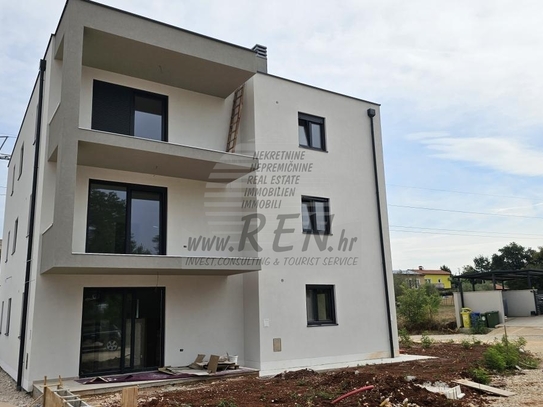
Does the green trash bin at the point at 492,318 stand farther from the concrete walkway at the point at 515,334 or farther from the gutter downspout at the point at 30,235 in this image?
the gutter downspout at the point at 30,235

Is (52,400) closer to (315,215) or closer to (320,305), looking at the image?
(320,305)

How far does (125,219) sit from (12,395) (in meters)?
4.54

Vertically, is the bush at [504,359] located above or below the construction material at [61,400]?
below

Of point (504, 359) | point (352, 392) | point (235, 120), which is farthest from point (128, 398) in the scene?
point (504, 359)

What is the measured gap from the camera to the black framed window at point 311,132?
46.0 ft

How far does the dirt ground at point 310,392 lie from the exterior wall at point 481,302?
640 inches

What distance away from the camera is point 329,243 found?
535 inches

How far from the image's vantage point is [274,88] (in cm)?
1350

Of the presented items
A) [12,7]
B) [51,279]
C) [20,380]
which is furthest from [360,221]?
[12,7]

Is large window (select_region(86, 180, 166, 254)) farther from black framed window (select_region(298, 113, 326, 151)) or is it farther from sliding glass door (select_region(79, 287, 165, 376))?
black framed window (select_region(298, 113, 326, 151))

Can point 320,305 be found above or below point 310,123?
below

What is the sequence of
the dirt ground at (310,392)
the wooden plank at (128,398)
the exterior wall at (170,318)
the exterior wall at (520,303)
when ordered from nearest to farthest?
1. the wooden plank at (128,398)
2. the dirt ground at (310,392)
3. the exterior wall at (170,318)
4. the exterior wall at (520,303)

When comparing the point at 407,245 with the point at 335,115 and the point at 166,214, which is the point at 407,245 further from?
the point at 166,214

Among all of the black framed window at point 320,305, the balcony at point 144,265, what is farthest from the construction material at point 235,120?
the black framed window at point 320,305
